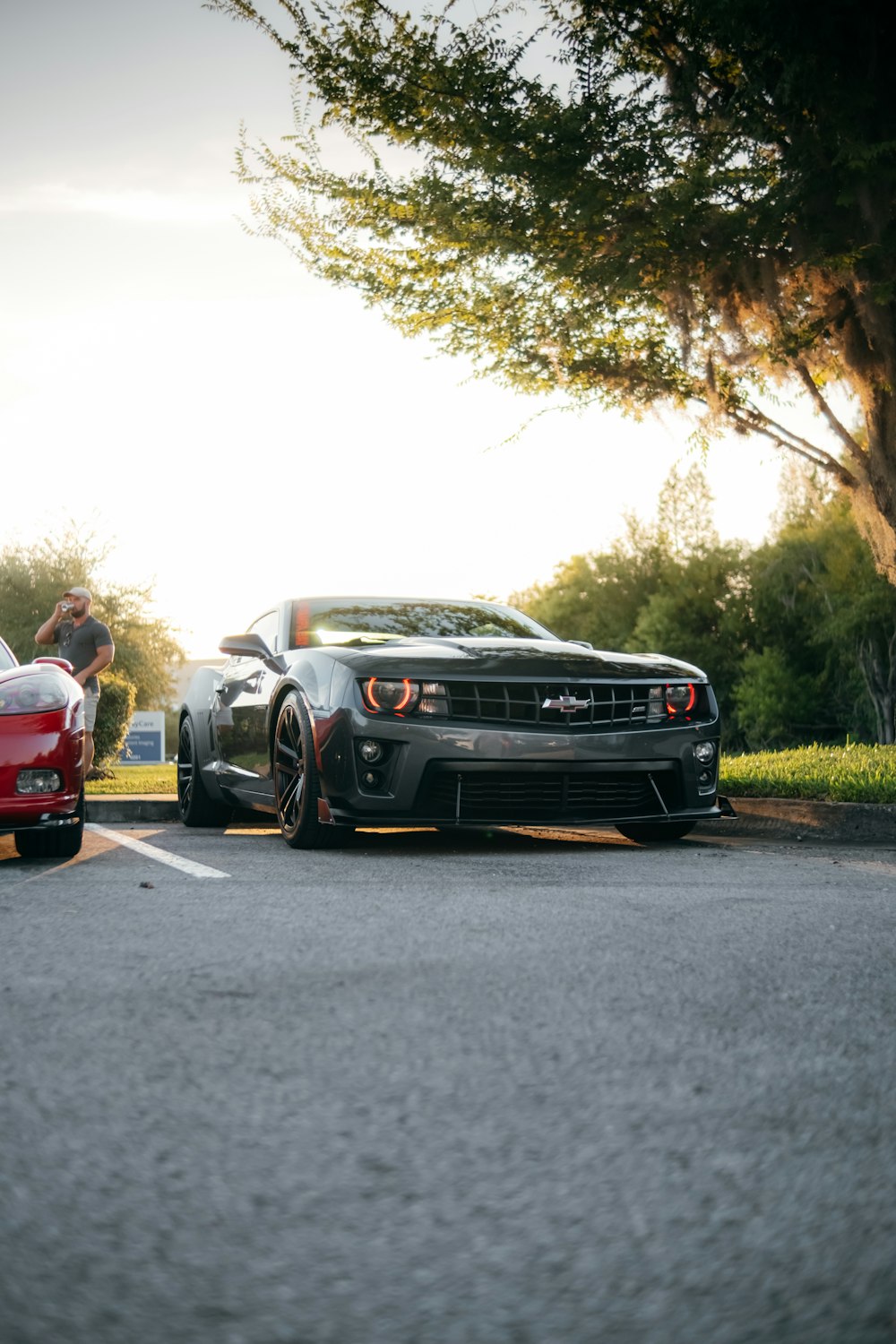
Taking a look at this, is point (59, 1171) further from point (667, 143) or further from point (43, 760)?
point (667, 143)

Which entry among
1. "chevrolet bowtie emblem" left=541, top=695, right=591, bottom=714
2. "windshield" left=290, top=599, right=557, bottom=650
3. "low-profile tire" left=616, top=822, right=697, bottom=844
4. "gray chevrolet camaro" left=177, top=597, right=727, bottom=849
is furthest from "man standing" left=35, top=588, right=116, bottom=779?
"chevrolet bowtie emblem" left=541, top=695, right=591, bottom=714

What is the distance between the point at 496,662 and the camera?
7184mm

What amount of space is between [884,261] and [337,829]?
6.80 m

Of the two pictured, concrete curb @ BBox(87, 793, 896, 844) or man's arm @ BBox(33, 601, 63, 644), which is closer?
concrete curb @ BBox(87, 793, 896, 844)

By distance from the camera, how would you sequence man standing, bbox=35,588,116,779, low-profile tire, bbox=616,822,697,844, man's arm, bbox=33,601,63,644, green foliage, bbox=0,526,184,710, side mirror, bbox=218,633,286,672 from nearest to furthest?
low-profile tire, bbox=616,822,697,844
side mirror, bbox=218,633,286,672
man's arm, bbox=33,601,63,644
man standing, bbox=35,588,116,779
green foliage, bbox=0,526,184,710

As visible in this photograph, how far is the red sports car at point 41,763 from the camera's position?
21.8 feet

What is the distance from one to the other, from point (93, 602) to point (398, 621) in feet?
114

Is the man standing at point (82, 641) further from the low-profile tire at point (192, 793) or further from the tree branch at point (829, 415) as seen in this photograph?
the tree branch at point (829, 415)

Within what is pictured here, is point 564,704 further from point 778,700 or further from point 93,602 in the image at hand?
point 778,700

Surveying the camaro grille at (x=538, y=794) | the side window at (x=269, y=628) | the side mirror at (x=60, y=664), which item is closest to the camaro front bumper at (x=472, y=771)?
the camaro grille at (x=538, y=794)

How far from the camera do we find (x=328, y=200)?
531 inches

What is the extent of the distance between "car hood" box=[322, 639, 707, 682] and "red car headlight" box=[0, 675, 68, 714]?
4.59ft

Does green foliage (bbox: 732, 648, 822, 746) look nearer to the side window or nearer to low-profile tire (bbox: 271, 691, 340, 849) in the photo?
the side window

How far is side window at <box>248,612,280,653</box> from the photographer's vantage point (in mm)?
8328
